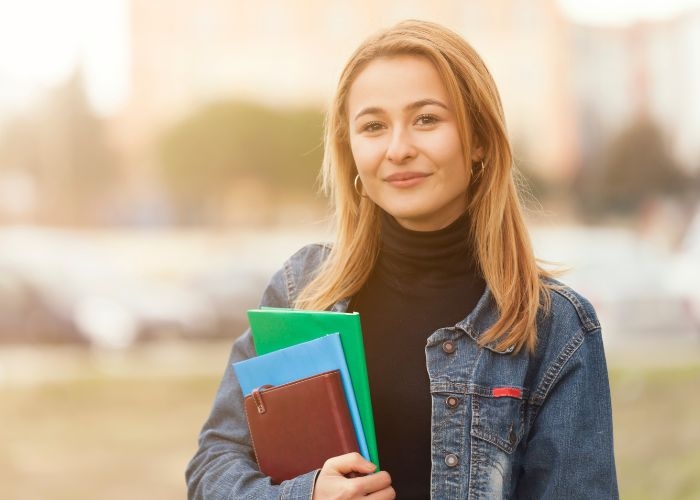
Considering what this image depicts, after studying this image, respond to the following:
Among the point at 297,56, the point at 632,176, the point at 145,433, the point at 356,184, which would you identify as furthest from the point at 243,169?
the point at 356,184

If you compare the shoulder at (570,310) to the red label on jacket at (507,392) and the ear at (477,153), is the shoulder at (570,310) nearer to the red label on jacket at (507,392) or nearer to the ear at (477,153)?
the red label on jacket at (507,392)

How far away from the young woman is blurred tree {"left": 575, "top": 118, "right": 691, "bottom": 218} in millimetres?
14834

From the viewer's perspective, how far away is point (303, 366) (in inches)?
56.4

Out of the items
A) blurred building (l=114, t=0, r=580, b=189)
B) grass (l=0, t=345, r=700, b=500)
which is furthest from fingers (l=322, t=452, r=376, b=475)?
blurred building (l=114, t=0, r=580, b=189)

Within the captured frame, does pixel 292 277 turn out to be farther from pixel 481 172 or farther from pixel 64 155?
pixel 64 155

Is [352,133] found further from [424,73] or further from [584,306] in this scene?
[584,306]

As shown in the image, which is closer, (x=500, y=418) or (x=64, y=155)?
(x=500, y=418)

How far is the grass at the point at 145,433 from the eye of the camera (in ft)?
A: 17.1

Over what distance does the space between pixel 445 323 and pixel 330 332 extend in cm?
26

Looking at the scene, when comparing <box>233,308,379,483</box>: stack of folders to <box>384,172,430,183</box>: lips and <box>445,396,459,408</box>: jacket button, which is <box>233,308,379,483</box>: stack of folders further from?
<box>384,172,430,183</box>: lips

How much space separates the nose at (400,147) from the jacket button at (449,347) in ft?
1.07

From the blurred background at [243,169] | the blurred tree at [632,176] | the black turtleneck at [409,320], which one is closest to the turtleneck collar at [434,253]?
the black turtleneck at [409,320]

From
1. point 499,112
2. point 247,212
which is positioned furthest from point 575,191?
point 499,112

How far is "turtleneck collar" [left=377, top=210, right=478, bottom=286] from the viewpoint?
1616mm
